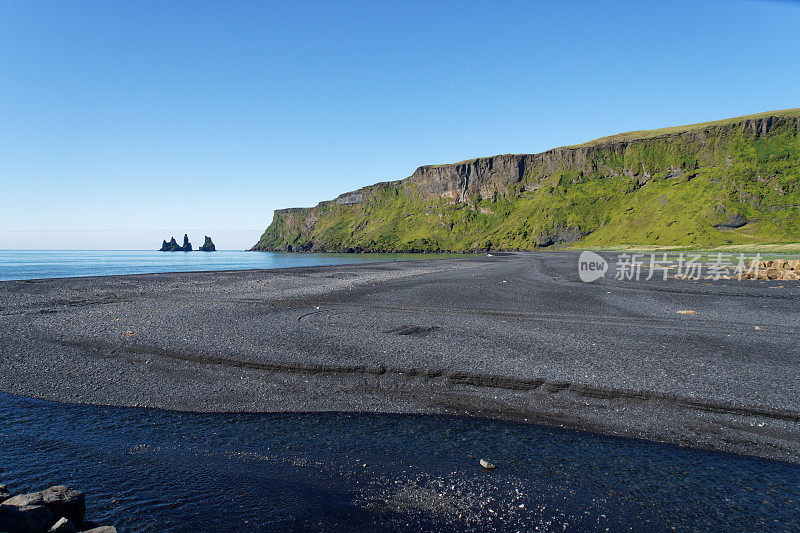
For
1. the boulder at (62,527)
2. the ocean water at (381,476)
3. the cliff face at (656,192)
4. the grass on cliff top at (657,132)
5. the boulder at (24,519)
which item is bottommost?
the ocean water at (381,476)

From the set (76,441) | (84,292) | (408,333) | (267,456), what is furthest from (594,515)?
(84,292)

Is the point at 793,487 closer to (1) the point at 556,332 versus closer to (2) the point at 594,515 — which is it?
(2) the point at 594,515

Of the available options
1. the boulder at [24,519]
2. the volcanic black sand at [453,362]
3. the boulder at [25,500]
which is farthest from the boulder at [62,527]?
the volcanic black sand at [453,362]

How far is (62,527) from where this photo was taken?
3.75 m

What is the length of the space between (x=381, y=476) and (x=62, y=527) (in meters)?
3.31

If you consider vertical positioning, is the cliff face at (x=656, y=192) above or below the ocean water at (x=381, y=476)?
above

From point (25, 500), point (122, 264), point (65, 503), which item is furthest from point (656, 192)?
point (25, 500)

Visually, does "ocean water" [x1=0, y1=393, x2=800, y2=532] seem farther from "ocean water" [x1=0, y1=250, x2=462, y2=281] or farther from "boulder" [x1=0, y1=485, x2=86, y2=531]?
"ocean water" [x1=0, y1=250, x2=462, y2=281]

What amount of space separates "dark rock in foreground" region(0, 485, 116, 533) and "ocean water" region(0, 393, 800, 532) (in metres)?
0.42

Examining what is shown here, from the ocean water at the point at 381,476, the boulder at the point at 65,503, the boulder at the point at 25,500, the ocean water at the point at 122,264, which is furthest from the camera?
the ocean water at the point at 122,264

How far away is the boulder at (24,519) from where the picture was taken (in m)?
3.68

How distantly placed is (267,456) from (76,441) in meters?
3.18

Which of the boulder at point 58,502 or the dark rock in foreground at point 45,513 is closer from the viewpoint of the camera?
the dark rock in foreground at point 45,513

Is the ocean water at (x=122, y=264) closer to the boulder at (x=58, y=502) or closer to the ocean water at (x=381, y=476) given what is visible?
the ocean water at (x=381, y=476)
